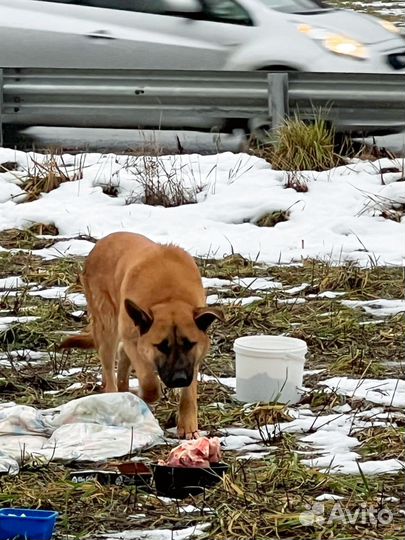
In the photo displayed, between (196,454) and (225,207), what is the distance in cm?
643

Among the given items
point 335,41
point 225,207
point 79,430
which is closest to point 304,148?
point 225,207

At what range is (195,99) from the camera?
13.2m

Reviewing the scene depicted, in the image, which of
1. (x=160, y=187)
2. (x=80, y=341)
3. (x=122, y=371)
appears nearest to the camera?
(x=122, y=371)

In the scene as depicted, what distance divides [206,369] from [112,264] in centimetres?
85

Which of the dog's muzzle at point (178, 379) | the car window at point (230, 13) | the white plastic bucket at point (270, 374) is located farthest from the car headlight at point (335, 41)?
the dog's muzzle at point (178, 379)

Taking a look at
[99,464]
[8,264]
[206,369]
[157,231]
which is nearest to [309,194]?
[157,231]

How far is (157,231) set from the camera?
435 inches

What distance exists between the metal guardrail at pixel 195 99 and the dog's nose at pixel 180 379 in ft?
23.6

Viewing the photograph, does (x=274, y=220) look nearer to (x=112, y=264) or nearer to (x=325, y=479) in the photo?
(x=112, y=264)

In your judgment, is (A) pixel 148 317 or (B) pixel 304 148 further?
(B) pixel 304 148

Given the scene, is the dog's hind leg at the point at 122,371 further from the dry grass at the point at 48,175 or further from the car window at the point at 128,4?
the car window at the point at 128,4

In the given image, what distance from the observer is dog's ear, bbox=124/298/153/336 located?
5.99 meters

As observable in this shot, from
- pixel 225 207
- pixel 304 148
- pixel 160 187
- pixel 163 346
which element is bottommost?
pixel 225 207

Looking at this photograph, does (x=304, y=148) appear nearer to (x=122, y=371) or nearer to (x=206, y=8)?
Result: (x=206, y=8)
